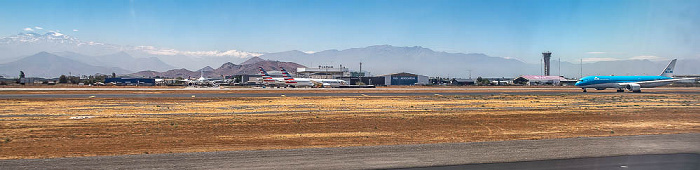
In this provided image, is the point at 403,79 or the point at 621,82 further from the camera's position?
the point at 403,79

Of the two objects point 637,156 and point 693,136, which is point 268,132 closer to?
point 637,156

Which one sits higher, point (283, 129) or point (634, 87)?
point (634, 87)

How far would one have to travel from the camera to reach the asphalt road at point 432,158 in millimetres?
13742

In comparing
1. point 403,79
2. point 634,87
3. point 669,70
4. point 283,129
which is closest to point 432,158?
point 283,129

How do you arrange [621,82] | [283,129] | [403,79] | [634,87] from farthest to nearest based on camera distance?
[403,79]
[621,82]
[634,87]
[283,129]

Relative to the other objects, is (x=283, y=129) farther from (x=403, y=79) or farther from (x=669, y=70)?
(x=403, y=79)

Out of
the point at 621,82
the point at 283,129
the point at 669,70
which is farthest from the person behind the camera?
the point at 669,70

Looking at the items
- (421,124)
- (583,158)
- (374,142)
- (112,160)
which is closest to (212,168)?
(112,160)

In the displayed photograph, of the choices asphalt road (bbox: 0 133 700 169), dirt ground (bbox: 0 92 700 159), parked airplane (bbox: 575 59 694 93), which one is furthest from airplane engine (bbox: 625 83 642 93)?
asphalt road (bbox: 0 133 700 169)

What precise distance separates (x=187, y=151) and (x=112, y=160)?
9.66ft

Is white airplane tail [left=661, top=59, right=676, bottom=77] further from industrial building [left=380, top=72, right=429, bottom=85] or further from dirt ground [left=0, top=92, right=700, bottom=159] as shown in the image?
industrial building [left=380, top=72, right=429, bottom=85]

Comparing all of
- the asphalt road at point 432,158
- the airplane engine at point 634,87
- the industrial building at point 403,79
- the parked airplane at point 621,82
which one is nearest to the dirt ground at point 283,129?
the asphalt road at point 432,158

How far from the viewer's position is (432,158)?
15.1 meters

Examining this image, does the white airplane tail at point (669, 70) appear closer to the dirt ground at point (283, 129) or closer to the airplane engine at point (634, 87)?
the airplane engine at point (634, 87)
